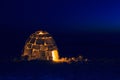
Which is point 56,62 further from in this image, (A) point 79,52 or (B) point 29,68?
(A) point 79,52

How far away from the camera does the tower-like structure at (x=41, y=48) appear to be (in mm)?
57656

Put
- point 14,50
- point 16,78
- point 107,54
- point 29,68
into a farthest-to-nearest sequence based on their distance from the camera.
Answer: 1. point 14,50
2. point 107,54
3. point 29,68
4. point 16,78

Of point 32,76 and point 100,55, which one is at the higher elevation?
point 100,55

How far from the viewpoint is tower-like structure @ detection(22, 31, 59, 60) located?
5766 centimetres

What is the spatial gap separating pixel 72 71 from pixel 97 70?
2.75 meters

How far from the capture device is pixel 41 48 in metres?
57.7

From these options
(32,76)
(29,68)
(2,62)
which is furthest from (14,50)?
(32,76)

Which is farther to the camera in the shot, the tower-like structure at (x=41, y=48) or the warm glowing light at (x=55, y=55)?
the warm glowing light at (x=55, y=55)

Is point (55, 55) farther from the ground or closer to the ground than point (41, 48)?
closer to the ground

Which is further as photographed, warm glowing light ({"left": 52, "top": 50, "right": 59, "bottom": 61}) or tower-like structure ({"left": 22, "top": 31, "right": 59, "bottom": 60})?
warm glowing light ({"left": 52, "top": 50, "right": 59, "bottom": 61})

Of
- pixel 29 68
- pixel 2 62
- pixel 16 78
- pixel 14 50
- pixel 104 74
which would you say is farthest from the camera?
pixel 14 50

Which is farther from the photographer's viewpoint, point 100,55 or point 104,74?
point 100,55

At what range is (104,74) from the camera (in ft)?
151

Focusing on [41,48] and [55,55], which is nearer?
[41,48]
